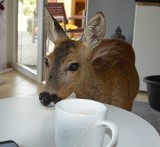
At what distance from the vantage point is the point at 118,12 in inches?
140

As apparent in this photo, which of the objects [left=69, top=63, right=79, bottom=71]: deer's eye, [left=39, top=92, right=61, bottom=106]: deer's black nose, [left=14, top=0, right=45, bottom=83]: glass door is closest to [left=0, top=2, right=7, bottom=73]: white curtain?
[left=14, top=0, right=45, bottom=83]: glass door

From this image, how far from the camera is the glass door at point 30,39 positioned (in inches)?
138

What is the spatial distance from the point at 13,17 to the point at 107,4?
130 centimetres

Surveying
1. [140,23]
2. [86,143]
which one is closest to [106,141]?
[86,143]

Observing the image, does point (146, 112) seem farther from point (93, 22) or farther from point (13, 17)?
point (13, 17)

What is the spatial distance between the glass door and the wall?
1.99ft

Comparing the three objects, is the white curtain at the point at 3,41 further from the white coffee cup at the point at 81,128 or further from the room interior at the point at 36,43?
the white coffee cup at the point at 81,128

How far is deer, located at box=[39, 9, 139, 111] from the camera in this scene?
1.07 metres

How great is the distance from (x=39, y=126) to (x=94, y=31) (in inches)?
19.5

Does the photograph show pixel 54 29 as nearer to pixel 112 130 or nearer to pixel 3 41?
pixel 112 130

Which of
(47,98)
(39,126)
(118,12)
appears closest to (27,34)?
(118,12)

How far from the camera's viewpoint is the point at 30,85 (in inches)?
135

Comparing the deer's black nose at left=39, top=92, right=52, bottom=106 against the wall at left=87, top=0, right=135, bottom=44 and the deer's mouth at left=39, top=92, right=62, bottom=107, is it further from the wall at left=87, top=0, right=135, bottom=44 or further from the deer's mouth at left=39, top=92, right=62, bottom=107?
the wall at left=87, top=0, right=135, bottom=44

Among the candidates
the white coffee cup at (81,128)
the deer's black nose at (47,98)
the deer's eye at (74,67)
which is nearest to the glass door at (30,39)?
the deer's eye at (74,67)
